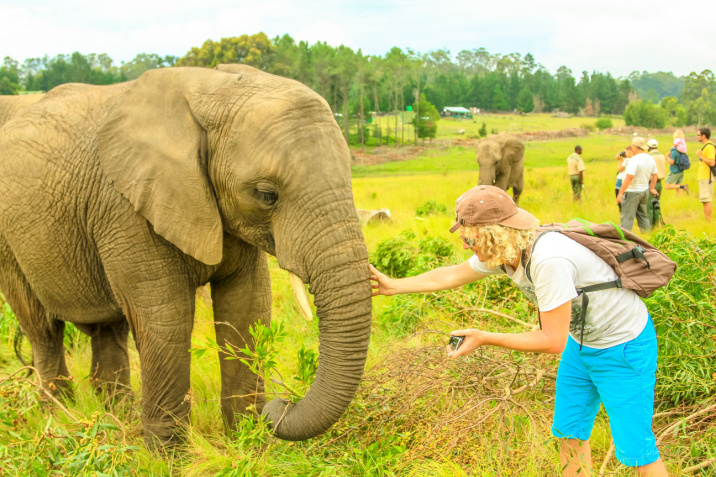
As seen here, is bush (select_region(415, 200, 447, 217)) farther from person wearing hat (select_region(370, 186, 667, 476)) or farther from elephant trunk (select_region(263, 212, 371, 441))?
person wearing hat (select_region(370, 186, 667, 476))

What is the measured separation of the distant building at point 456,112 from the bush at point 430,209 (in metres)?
90.3

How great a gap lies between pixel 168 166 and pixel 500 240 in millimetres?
2000

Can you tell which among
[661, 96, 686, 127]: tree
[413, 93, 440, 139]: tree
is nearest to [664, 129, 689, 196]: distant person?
[413, 93, 440, 139]: tree

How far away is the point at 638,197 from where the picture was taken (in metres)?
10.6

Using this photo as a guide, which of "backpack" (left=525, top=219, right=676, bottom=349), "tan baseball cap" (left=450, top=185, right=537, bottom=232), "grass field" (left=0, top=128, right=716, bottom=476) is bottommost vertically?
"grass field" (left=0, top=128, right=716, bottom=476)

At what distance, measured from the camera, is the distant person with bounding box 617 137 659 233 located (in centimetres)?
1049

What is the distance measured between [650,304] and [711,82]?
10755 centimetres

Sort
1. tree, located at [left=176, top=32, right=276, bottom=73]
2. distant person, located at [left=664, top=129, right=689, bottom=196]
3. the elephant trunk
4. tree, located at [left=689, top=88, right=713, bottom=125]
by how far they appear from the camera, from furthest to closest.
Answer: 1. tree, located at [left=689, top=88, right=713, bottom=125]
2. tree, located at [left=176, top=32, right=276, bottom=73]
3. distant person, located at [left=664, top=129, right=689, bottom=196]
4. the elephant trunk

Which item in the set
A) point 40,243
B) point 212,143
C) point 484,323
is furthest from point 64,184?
point 484,323

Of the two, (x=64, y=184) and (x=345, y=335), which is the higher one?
(x=64, y=184)

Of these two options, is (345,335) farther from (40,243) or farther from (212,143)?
(40,243)

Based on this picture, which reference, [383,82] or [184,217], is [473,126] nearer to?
[383,82]

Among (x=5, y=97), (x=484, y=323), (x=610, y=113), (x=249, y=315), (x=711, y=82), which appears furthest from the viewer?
(x=610, y=113)

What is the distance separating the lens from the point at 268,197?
3635 mm
